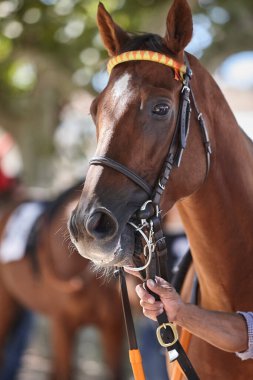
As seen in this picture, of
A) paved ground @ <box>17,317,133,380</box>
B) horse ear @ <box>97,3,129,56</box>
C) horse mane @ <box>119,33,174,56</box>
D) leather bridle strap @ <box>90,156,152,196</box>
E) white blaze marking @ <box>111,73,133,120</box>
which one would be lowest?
paved ground @ <box>17,317,133,380</box>

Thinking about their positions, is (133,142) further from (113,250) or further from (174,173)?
(113,250)

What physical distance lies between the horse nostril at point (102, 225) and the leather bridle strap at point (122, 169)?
0.53 feet

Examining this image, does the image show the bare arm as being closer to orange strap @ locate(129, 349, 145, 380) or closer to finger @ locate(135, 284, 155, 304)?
finger @ locate(135, 284, 155, 304)

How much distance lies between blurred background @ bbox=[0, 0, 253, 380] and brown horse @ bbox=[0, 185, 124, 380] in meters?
0.71

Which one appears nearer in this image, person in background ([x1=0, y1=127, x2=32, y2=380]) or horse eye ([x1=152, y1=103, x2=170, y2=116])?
horse eye ([x1=152, y1=103, x2=170, y2=116])

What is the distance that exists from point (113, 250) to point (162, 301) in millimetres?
279

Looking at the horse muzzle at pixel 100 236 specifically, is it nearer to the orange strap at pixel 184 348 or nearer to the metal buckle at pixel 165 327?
the metal buckle at pixel 165 327

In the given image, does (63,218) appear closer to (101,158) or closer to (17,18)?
(17,18)

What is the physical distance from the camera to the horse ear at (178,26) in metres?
2.52

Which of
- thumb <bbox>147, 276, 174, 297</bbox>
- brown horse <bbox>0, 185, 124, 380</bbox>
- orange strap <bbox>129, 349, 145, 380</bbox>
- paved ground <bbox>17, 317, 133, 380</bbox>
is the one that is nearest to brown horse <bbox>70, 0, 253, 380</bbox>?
thumb <bbox>147, 276, 174, 297</bbox>

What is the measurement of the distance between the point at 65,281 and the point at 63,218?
55 cm

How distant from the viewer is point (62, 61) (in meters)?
8.20

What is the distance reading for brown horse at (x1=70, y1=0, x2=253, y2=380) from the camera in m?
2.37

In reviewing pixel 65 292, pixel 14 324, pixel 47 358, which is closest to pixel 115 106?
pixel 65 292
